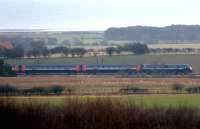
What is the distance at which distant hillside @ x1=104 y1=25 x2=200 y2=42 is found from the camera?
42281 millimetres

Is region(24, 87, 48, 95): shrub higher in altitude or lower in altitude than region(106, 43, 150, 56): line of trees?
lower

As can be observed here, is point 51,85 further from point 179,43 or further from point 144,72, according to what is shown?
point 179,43

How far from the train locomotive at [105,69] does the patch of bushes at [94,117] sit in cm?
1481

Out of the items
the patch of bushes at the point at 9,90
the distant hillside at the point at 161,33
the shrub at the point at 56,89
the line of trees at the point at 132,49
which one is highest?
the distant hillside at the point at 161,33

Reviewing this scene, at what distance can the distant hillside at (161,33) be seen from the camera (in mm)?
42281

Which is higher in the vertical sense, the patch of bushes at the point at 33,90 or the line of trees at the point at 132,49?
the line of trees at the point at 132,49

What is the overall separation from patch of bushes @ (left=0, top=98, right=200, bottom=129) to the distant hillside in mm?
25034

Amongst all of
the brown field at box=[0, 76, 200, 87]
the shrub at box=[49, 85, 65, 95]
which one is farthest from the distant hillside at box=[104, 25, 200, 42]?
the shrub at box=[49, 85, 65, 95]

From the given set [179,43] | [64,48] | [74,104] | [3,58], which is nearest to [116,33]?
[179,43]

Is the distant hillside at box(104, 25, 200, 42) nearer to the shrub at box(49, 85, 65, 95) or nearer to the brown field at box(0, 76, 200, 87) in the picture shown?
the brown field at box(0, 76, 200, 87)

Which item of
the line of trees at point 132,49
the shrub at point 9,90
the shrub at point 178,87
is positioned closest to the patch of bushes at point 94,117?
the shrub at point 9,90

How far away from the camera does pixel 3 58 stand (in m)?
30.8

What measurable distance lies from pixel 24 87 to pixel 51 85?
1.75 m

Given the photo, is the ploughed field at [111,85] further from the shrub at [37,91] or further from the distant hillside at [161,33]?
the distant hillside at [161,33]
